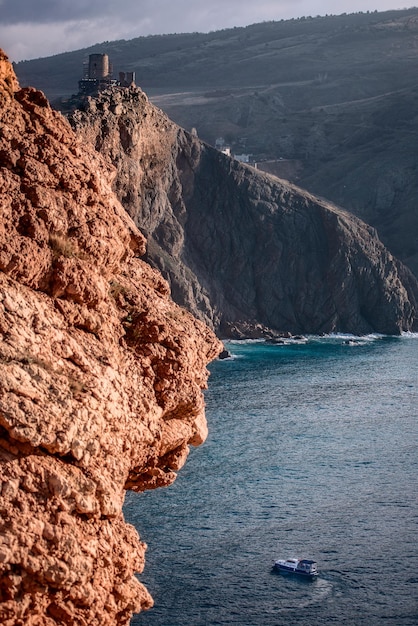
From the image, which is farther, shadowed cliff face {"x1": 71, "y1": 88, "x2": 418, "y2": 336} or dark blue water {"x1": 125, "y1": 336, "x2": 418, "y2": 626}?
shadowed cliff face {"x1": 71, "y1": 88, "x2": 418, "y2": 336}

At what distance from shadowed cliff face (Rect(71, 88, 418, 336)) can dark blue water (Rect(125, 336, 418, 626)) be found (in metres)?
36.2

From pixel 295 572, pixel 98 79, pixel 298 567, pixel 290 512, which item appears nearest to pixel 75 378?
pixel 295 572

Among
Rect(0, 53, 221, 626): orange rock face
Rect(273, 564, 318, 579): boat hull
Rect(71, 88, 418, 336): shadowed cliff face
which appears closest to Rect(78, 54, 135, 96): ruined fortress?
Rect(71, 88, 418, 336): shadowed cliff face

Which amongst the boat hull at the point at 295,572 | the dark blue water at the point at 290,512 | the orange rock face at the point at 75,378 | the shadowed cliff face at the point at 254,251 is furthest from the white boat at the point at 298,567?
the shadowed cliff face at the point at 254,251

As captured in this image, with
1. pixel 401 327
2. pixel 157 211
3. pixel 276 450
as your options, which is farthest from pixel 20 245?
pixel 401 327

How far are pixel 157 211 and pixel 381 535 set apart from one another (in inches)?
2995

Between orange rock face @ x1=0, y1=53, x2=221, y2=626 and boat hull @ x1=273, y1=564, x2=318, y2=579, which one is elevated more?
orange rock face @ x1=0, y1=53, x2=221, y2=626

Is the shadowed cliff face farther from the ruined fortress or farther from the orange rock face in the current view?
the orange rock face

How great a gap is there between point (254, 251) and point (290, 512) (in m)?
85.3

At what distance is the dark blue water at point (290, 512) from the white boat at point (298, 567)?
0.41 m

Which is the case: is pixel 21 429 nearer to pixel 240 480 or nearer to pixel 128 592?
pixel 128 592

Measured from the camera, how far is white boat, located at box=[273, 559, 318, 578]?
4150 centimetres

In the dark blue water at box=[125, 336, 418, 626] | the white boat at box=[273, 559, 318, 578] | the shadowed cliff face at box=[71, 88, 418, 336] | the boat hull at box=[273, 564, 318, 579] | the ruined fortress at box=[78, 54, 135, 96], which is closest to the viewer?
the dark blue water at box=[125, 336, 418, 626]

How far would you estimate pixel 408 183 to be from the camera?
162125mm
